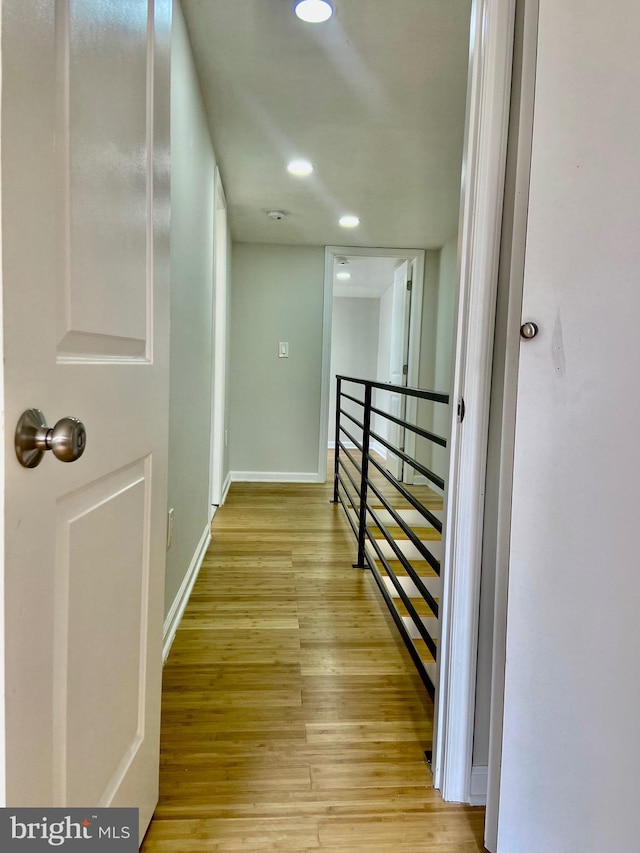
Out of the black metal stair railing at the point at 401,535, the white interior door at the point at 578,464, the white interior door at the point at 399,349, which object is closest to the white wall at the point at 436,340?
the white interior door at the point at 399,349

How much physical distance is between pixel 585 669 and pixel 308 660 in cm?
106

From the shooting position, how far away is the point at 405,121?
2266mm

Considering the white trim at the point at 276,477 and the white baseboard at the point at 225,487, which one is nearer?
the white baseboard at the point at 225,487

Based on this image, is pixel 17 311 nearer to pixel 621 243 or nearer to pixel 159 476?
pixel 159 476

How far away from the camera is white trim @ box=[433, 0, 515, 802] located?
104cm

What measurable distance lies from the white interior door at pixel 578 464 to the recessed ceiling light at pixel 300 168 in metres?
2.03

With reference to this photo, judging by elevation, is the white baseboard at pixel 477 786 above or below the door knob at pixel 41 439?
below

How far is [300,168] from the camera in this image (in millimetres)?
2785

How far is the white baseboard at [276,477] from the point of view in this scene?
455 cm

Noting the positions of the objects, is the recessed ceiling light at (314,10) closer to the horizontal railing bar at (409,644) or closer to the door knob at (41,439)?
the door knob at (41,439)

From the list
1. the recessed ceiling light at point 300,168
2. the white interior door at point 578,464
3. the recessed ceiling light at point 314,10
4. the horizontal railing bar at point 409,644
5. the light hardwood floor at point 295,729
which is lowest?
the light hardwood floor at point 295,729

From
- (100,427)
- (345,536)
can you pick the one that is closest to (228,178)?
(345,536)

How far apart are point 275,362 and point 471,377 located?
3.49 m

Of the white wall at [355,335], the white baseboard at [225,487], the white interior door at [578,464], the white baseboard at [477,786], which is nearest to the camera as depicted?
the white interior door at [578,464]
